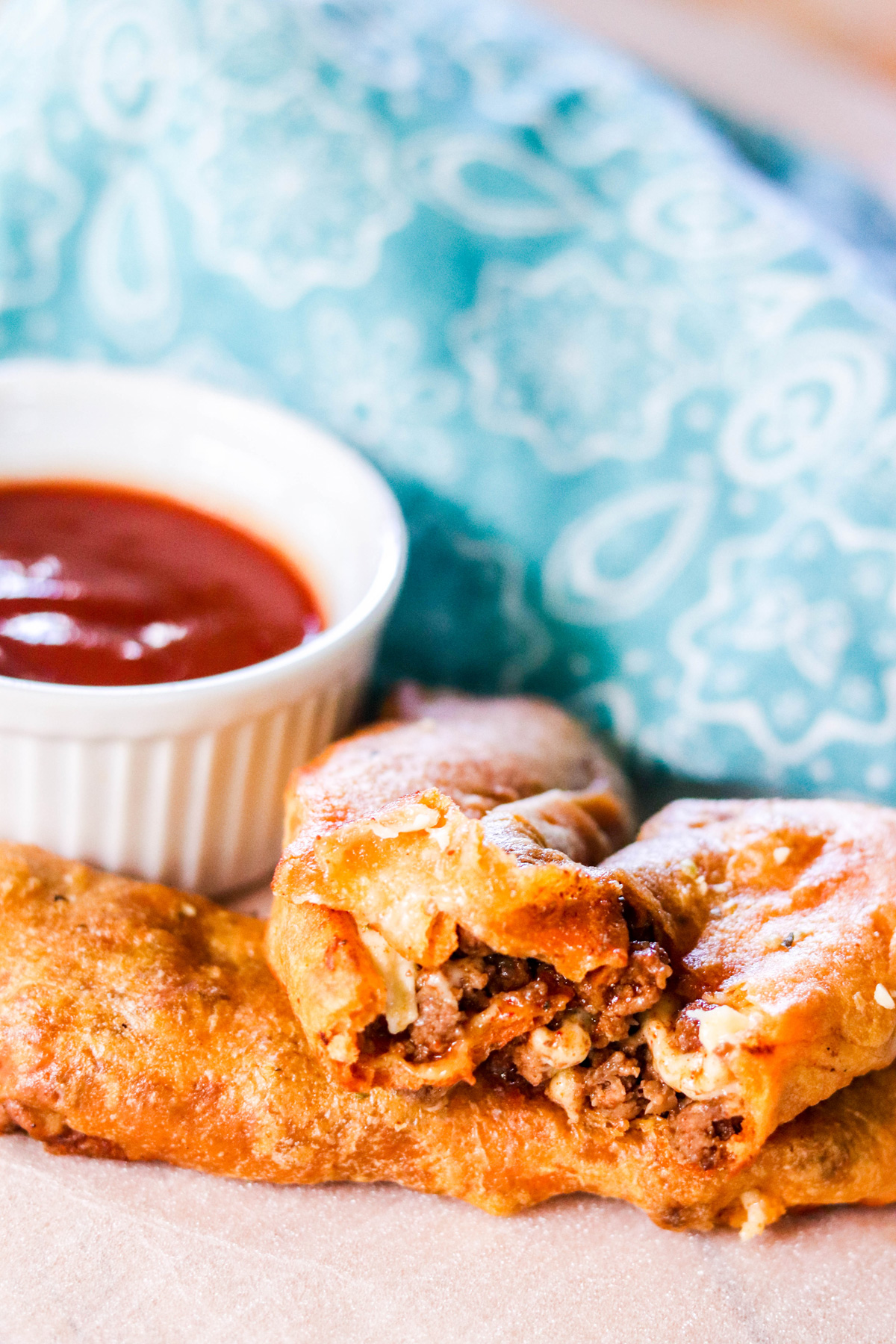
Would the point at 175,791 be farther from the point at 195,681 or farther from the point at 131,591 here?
the point at 131,591

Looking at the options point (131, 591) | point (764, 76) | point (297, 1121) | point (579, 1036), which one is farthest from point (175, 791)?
point (764, 76)

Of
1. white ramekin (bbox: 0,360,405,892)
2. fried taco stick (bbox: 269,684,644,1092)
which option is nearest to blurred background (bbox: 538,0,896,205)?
white ramekin (bbox: 0,360,405,892)

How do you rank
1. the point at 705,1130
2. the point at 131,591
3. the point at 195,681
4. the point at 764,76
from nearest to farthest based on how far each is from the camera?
the point at 705,1130, the point at 195,681, the point at 131,591, the point at 764,76

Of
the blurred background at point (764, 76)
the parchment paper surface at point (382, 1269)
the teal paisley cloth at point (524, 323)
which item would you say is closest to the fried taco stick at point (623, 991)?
the parchment paper surface at point (382, 1269)

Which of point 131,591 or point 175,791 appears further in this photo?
point 131,591

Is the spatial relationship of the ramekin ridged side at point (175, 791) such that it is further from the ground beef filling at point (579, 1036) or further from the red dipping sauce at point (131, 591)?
the ground beef filling at point (579, 1036)

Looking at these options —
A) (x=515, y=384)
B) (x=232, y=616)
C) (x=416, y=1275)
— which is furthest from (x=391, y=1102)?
(x=515, y=384)
